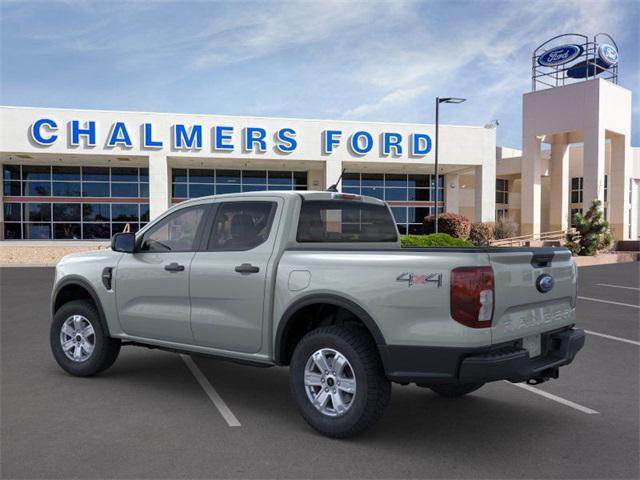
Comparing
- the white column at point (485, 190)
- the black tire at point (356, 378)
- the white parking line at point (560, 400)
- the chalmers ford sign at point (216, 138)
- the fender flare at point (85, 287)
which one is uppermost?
the chalmers ford sign at point (216, 138)

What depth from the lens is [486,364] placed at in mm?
3895

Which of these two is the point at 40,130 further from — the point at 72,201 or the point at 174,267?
the point at 174,267

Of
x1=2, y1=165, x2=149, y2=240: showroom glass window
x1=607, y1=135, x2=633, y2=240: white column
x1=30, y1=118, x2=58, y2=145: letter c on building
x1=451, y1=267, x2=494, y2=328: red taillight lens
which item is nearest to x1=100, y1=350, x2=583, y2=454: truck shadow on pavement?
x1=451, y1=267, x2=494, y2=328: red taillight lens

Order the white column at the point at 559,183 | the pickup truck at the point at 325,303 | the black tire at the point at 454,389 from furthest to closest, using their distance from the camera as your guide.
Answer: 1. the white column at the point at 559,183
2. the black tire at the point at 454,389
3. the pickup truck at the point at 325,303

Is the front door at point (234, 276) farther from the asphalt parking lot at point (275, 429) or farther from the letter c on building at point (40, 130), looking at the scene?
the letter c on building at point (40, 130)

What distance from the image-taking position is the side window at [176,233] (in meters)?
5.65

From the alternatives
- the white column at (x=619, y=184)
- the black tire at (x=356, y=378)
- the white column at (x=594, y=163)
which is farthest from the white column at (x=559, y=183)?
the black tire at (x=356, y=378)

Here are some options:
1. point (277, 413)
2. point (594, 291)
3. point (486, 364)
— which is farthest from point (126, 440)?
point (594, 291)

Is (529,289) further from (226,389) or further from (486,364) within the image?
(226,389)

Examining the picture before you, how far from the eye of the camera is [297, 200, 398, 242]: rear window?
520 centimetres

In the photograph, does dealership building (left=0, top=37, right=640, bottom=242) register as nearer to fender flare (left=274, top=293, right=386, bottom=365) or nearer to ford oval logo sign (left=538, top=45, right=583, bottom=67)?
ford oval logo sign (left=538, top=45, right=583, bottom=67)

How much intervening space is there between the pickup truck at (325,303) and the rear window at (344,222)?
1cm

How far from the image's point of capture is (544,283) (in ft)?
14.4

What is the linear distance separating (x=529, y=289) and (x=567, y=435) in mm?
1280
